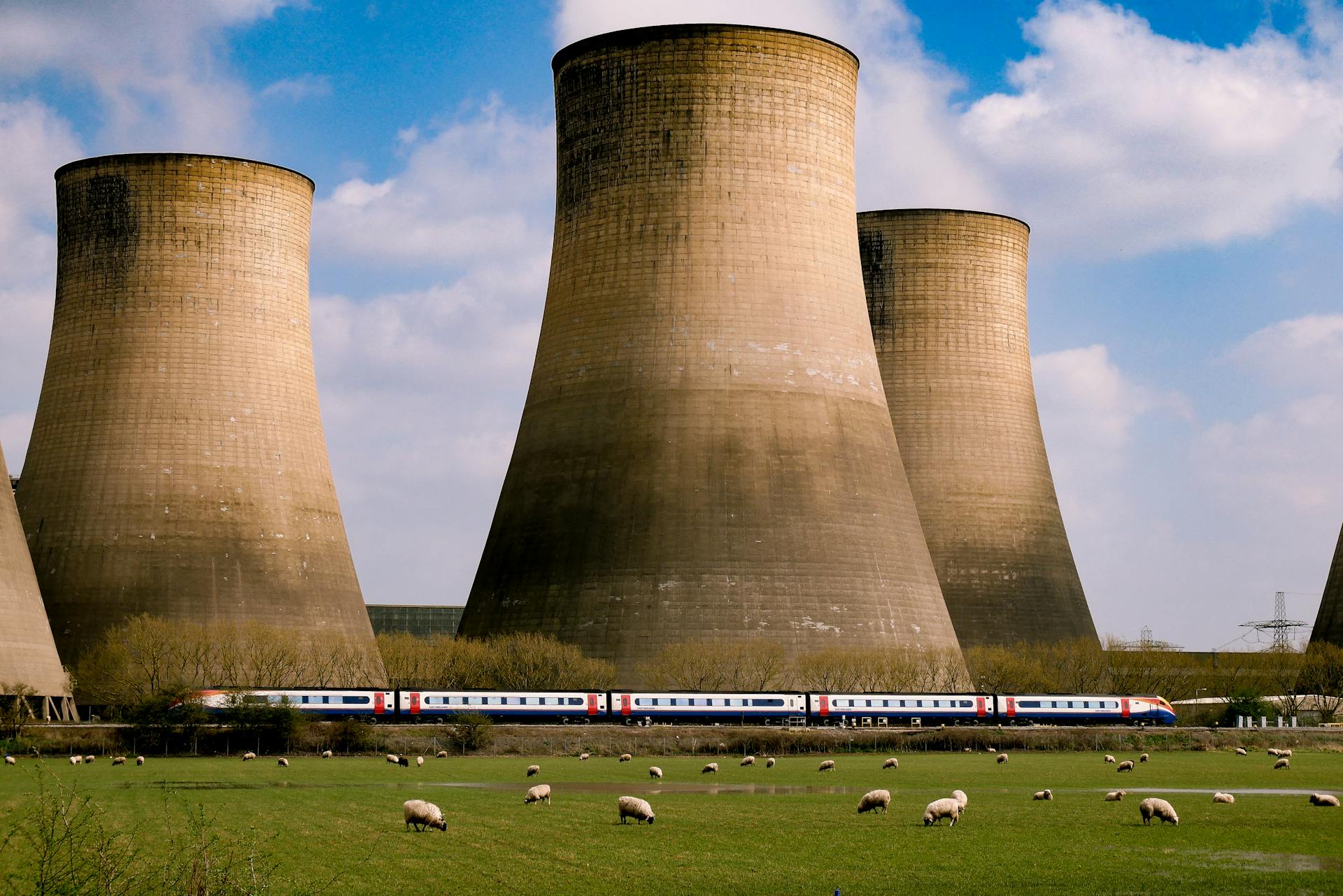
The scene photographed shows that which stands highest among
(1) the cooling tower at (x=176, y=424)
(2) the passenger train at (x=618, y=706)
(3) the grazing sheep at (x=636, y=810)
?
(1) the cooling tower at (x=176, y=424)

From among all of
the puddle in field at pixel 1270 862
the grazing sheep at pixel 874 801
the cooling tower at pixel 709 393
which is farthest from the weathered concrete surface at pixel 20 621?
the puddle in field at pixel 1270 862

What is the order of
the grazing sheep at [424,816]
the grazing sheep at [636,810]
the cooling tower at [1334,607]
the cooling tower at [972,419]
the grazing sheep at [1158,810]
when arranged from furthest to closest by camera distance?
the cooling tower at [1334,607]
the cooling tower at [972,419]
the grazing sheep at [636,810]
the grazing sheep at [1158,810]
the grazing sheep at [424,816]

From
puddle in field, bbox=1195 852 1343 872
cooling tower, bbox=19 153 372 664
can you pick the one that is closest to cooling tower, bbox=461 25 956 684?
cooling tower, bbox=19 153 372 664

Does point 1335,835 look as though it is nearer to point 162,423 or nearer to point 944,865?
point 944,865

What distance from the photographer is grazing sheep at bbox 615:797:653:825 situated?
20516 millimetres

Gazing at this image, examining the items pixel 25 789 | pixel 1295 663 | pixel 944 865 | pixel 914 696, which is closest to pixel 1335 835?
pixel 944 865

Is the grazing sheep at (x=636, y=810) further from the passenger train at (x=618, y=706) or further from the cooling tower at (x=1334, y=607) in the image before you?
the cooling tower at (x=1334, y=607)

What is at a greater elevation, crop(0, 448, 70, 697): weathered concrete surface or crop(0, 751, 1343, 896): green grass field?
crop(0, 448, 70, 697): weathered concrete surface

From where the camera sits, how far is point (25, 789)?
25.7 metres

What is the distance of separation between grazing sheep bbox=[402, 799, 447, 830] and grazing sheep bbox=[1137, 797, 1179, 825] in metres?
7.39

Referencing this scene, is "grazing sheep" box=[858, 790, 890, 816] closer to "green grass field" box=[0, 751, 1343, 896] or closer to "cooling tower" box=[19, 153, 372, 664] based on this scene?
"green grass field" box=[0, 751, 1343, 896]

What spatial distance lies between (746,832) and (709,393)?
94.2ft

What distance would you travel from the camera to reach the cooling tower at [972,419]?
6094cm

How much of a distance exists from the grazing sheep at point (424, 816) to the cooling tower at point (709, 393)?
26.6m
